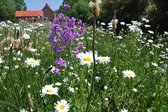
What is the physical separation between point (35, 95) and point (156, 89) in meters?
1.38

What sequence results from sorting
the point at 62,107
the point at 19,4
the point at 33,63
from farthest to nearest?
the point at 19,4
the point at 33,63
the point at 62,107

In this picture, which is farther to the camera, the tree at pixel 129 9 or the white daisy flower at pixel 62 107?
the tree at pixel 129 9

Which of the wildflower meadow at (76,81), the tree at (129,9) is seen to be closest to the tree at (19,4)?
the tree at (129,9)

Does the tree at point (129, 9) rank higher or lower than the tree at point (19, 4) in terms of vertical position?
higher

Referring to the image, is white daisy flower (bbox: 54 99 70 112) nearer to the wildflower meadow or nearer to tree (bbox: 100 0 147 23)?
the wildflower meadow

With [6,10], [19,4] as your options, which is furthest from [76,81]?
[19,4]

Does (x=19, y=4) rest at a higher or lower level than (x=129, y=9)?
lower

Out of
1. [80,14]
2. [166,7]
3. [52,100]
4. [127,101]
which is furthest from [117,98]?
[80,14]

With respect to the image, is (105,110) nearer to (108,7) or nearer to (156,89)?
(156,89)

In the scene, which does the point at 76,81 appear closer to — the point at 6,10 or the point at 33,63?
the point at 33,63

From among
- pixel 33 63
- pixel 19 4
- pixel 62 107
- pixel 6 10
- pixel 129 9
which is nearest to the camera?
pixel 62 107

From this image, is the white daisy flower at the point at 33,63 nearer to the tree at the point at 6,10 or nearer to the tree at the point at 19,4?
the tree at the point at 6,10

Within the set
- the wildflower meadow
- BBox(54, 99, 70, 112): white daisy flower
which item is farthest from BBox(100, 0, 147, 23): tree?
BBox(54, 99, 70, 112): white daisy flower

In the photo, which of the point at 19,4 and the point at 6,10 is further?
the point at 19,4
